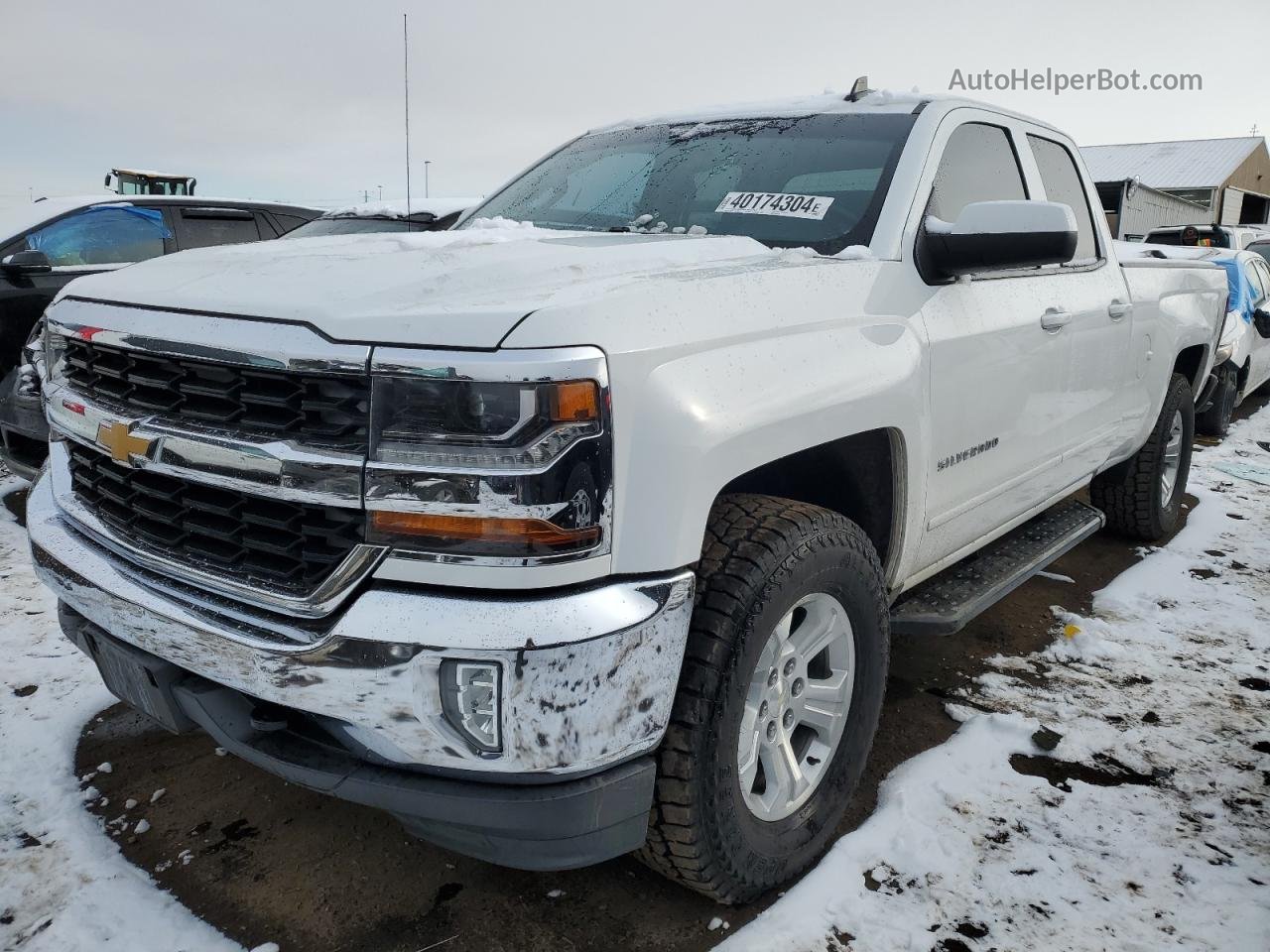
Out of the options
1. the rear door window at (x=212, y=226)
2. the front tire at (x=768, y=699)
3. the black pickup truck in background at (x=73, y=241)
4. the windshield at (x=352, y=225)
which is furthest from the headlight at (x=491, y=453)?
the windshield at (x=352, y=225)

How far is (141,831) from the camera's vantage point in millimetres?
2357

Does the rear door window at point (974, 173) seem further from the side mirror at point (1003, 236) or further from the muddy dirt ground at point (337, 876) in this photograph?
the muddy dirt ground at point (337, 876)

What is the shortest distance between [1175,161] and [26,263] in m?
46.9

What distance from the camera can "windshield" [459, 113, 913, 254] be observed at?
2.63 meters

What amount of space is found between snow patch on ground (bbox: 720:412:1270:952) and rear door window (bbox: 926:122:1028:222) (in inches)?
62.2

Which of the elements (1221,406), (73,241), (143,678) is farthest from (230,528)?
(1221,406)

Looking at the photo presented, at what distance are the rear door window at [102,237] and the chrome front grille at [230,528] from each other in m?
4.64

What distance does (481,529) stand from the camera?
1.57m

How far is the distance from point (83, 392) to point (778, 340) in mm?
1552

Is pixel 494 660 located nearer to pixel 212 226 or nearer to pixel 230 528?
pixel 230 528

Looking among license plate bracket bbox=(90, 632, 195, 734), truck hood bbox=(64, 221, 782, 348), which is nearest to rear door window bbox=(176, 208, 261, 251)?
truck hood bbox=(64, 221, 782, 348)

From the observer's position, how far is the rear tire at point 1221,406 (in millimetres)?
7766

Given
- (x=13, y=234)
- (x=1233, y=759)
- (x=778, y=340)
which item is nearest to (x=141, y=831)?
(x=778, y=340)

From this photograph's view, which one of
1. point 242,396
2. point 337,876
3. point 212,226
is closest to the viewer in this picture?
point 242,396
